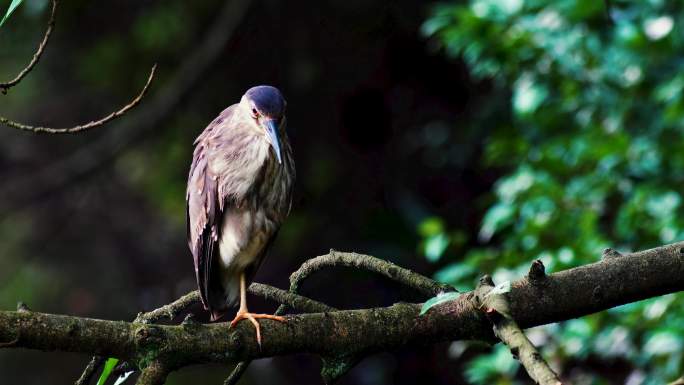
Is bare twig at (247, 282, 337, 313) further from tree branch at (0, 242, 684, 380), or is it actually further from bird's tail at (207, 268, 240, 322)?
bird's tail at (207, 268, 240, 322)

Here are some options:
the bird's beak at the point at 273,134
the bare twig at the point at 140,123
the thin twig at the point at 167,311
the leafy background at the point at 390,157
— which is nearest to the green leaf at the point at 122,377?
the thin twig at the point at 167,311

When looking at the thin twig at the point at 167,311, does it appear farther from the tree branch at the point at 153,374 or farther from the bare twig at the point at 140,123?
the bare twig at the point at 140,123

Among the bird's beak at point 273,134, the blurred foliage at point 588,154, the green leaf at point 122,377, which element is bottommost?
the green leaf at point 122,377

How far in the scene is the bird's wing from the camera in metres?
2.74

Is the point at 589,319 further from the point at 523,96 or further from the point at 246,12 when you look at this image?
the point at 246,12

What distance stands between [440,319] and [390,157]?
11.9 ft

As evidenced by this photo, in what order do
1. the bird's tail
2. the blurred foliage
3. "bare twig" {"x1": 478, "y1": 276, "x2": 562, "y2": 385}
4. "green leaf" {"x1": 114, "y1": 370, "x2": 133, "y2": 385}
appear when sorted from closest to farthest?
"bare twig" {"x1": 478, "y1": 276, "x2": 562, "y2": 385}
"green leaf" {"x1": 114, "y1": 370, "x2": 133, "y2": 385}
the bird's tail
the blurred foliage

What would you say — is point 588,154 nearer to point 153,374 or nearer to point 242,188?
point 242,188

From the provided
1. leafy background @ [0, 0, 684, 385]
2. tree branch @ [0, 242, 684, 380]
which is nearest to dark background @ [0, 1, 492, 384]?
leafy background @ [0, 0, 684, 385]

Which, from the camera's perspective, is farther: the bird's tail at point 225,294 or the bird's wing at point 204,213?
the bird's tail at point 225,294

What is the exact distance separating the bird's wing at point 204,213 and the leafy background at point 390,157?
3.05 feet

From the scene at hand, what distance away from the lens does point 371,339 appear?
195 centimetres

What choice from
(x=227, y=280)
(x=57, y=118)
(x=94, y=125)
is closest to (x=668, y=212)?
(x=227, y=280)

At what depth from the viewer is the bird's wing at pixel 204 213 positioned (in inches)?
108
